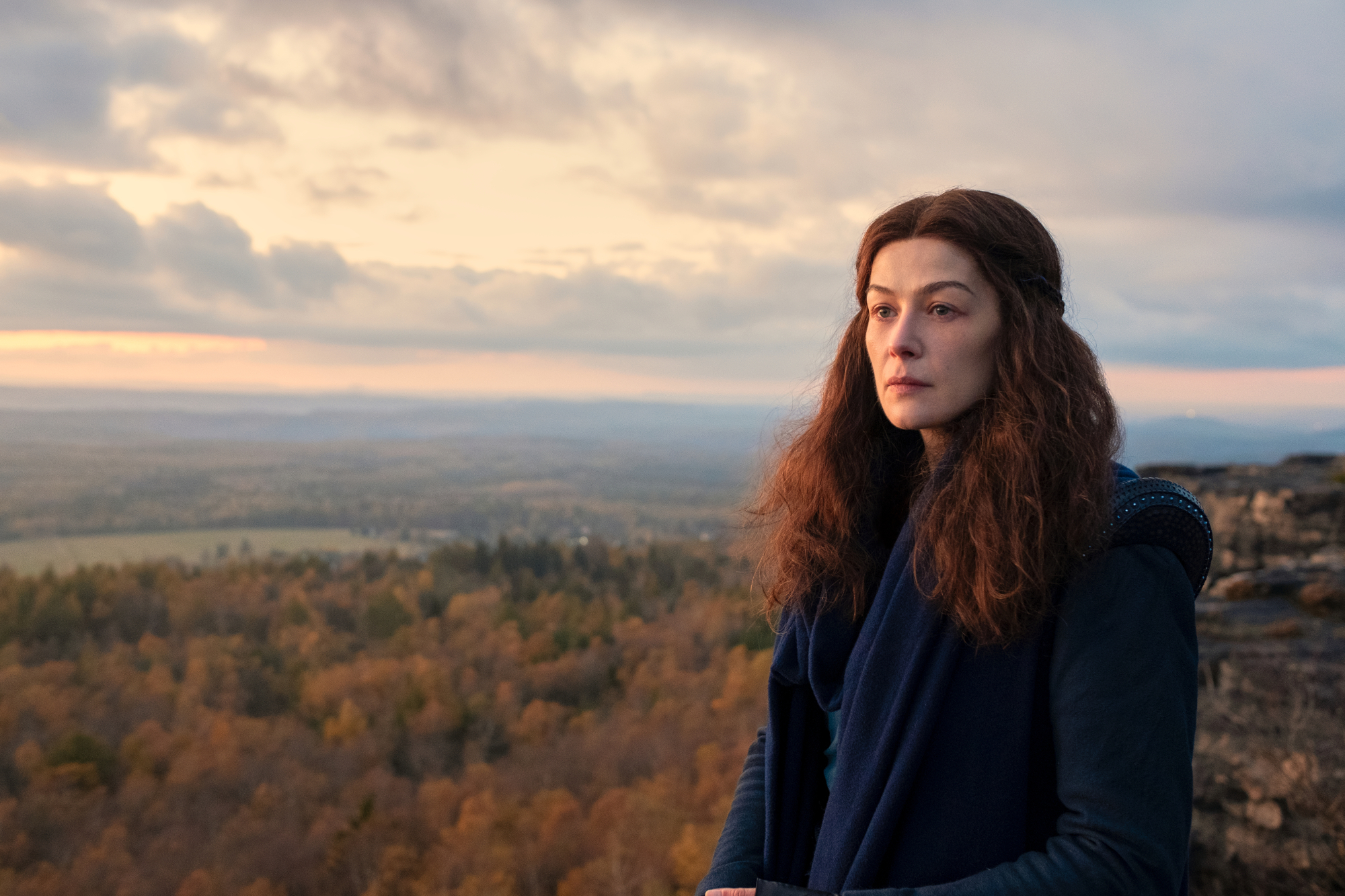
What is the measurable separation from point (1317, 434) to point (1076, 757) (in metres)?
89.3

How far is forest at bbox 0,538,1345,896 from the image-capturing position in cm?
3288

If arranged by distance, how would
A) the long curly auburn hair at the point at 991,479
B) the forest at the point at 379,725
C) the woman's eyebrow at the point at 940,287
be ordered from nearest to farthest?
the long curly auburn hair at the point at 991,479 → the woman's eyebrow at the point at 940,287 → the forest at the point at 379,725

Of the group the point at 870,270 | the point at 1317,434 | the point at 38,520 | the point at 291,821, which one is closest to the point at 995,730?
the point at 870,270

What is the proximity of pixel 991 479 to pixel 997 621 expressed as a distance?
30 centimetres

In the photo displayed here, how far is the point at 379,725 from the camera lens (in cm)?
4306

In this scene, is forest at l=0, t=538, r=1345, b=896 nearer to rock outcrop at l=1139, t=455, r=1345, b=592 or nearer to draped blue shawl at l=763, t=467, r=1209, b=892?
rock outcrop at l=1139, t=455, r=1345, b=592

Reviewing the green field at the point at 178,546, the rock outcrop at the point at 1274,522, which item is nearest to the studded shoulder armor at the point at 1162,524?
the rock outcrop at the point at 1274,522

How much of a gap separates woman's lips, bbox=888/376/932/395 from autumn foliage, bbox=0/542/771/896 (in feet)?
85.0

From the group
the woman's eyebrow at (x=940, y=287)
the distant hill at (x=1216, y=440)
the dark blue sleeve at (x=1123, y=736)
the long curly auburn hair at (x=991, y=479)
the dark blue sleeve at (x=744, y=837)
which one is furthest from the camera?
the distant hill at (x=1216, y=440)

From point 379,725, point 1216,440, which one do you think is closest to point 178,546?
point 379,725

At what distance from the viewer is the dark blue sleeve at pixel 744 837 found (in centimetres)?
214

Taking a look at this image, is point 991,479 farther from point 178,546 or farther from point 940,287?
point 178,546

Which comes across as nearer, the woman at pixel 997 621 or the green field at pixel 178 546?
the woman at pixel 997 621

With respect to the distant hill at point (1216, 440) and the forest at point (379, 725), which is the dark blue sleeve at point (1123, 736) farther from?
the distant hill at point (1216, 440)
